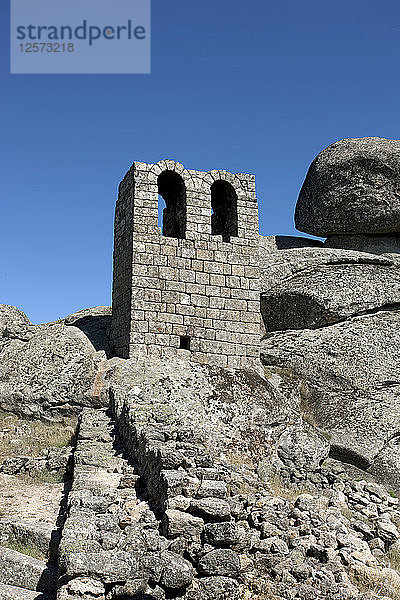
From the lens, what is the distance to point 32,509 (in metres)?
7.26

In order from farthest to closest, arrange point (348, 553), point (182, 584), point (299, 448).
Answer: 1. point (299, 448)
2. point (348, 553)
3. point (182, 584)

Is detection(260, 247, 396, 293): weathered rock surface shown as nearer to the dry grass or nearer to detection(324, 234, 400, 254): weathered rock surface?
detection(324, 234, 400, 254): weathered rock surface

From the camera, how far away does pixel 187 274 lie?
12.7 meters

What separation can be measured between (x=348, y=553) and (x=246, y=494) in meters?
1.52

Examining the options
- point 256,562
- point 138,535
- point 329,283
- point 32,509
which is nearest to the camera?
point 138,535

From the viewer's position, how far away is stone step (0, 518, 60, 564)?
5.98m

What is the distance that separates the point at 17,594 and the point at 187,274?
27.7 feet

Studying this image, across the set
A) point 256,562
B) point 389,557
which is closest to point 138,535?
point 256,562

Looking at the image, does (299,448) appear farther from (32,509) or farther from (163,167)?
(163,167)

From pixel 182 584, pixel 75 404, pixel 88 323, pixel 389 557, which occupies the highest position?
pixel 88 323

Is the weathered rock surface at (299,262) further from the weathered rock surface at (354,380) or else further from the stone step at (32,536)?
the stone step at (32,536)

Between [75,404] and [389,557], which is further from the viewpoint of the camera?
[75,404]

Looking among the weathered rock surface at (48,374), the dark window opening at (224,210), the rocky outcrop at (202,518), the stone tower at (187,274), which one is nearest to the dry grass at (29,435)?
the weathered rock surface at (48,374)

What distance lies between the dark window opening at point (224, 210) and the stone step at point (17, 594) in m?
9.59
